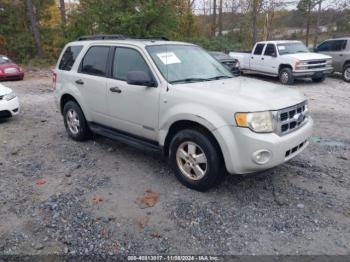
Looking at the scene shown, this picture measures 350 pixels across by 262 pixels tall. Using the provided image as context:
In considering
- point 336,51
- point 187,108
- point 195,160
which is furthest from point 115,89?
point 336,51

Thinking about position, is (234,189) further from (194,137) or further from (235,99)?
(235,99)

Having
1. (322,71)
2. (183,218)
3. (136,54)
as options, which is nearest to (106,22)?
(322,71)

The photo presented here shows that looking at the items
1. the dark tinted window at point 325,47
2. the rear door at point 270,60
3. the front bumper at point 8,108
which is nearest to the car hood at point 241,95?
the front bumper at point 8,108

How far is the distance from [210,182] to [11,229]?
Result: 7.38ft

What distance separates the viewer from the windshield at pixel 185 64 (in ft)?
15.5

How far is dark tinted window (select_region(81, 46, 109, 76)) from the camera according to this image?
5.53 meters

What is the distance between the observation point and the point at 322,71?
13.7 m

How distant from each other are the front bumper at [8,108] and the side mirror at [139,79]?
4.57 metres

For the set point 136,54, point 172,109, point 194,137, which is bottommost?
point 194,137

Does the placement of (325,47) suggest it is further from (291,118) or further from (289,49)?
(291,118)

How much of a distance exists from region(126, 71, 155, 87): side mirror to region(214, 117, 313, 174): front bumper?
1207mm

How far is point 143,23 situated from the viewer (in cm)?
1498

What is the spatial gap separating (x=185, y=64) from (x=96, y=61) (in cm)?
162

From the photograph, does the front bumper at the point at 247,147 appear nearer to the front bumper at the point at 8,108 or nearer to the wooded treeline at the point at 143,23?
the front bumper at the point at 8,108
